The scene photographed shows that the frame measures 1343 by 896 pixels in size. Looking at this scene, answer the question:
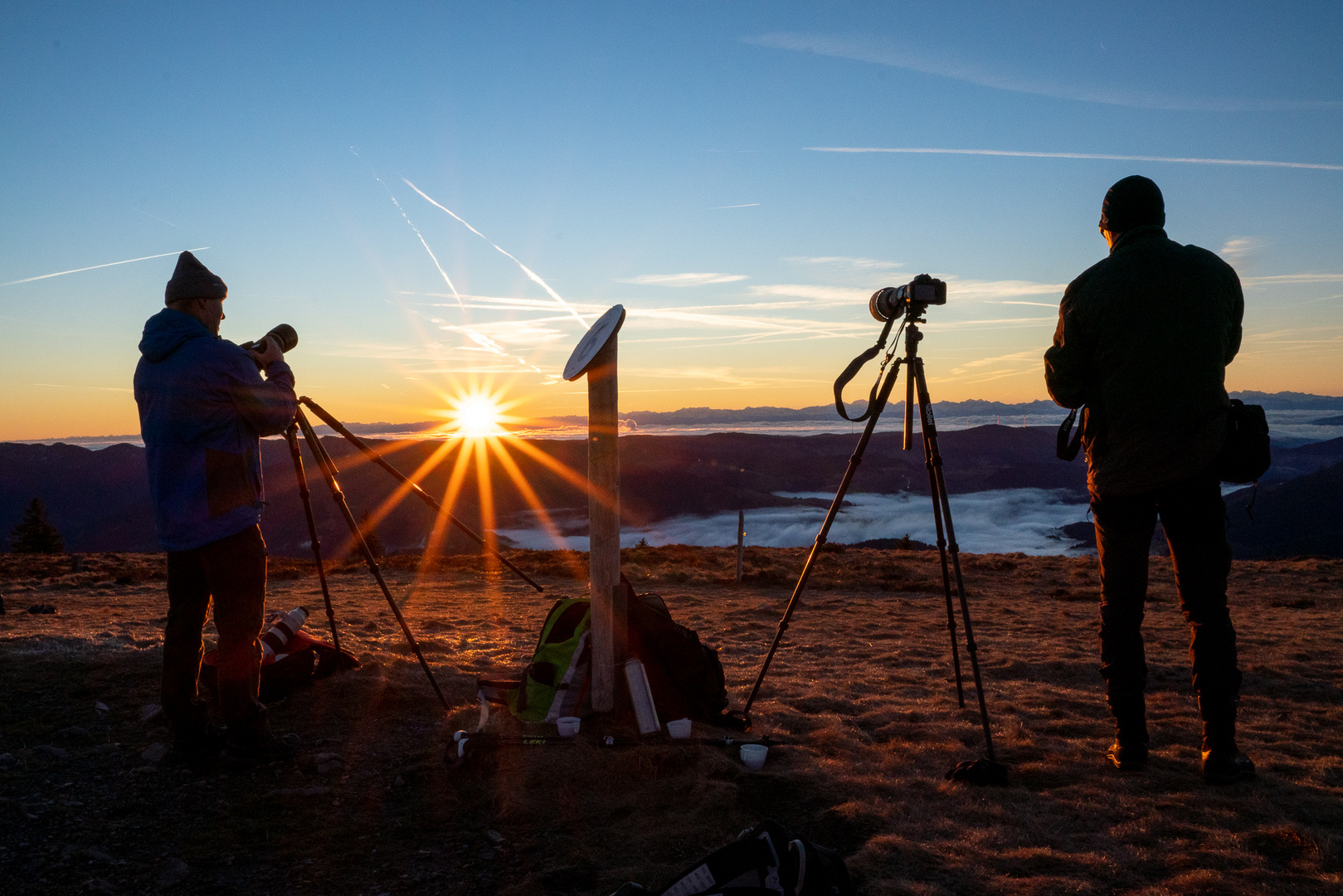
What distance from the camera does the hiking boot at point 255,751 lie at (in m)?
3.56

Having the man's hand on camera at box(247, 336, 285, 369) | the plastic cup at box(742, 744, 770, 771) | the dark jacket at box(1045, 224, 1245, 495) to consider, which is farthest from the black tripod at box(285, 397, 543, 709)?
the dark jacket at box(1045, 224, 1245, 495)

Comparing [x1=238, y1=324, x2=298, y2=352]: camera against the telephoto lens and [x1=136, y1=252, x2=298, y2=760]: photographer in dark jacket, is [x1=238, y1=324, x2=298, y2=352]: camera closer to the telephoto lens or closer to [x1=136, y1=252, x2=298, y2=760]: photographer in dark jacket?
[x1=136, y1=252, x2=298, y2=760]: photographer in dark jacket

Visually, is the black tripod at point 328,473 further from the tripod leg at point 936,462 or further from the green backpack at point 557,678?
the tripod leg at point 936,462

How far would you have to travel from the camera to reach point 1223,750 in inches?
129

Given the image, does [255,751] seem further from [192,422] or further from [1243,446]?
[1243,446]

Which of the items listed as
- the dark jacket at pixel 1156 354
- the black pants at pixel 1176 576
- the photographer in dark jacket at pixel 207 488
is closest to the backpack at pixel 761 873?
the black pants at pixel 1176 576

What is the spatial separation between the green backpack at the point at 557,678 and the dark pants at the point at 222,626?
1352mm

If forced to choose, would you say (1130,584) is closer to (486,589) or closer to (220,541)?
(220,541)

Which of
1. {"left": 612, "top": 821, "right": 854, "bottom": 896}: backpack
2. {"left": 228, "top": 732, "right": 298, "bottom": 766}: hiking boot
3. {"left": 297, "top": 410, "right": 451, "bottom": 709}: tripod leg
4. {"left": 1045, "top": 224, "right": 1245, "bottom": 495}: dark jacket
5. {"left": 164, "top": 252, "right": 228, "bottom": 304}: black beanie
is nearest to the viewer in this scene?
{"left": 612, "top": 821, "right": 854, "bottom": 896}: backpack

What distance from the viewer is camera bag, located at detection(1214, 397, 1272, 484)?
10.6ft

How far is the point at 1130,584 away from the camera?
11.1 feet

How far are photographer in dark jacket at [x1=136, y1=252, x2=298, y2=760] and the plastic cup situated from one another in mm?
2244

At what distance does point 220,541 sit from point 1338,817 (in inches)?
188

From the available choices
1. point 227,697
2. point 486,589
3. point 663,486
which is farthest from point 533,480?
point 227,697
